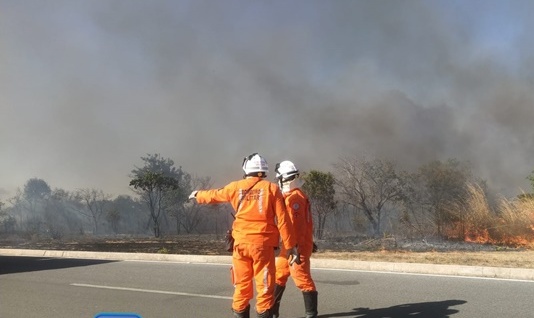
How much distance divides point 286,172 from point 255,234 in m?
1.01

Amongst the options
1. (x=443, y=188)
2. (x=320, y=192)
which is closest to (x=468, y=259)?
(x=320, y=192)

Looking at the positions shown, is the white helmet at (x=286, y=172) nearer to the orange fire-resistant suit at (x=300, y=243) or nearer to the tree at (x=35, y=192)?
the orange fire-resistant suit at (x=300, y=243)

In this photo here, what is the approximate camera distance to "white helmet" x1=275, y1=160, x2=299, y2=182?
16.1ft

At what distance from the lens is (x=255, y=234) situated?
4.08 meters

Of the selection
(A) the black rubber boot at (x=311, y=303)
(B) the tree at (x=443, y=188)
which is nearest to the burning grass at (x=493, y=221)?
(B) the tree at (x=443, y=188)

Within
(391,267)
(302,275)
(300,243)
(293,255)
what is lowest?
(391,267)

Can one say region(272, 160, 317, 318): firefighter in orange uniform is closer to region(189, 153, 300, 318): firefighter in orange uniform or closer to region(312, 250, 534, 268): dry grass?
region(189, 153, 300, 318): firefighter in orange uniform

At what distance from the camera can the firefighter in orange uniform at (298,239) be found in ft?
15.6

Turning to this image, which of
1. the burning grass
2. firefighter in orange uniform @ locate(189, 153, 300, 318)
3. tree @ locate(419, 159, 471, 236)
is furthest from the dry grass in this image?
firefighter in orange uniform @ locate(189, 153, 300, 318)

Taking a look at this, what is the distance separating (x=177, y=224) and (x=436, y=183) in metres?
13.7

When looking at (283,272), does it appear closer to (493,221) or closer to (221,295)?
(221,295)

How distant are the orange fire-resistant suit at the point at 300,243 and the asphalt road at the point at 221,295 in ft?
1.97

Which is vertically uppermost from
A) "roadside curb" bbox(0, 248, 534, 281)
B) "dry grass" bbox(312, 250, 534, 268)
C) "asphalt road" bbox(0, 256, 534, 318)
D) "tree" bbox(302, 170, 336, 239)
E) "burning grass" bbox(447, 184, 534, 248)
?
"tree" bbox(302, 170, 336, 239)

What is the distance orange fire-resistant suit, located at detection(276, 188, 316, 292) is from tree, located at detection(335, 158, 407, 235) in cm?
1317
